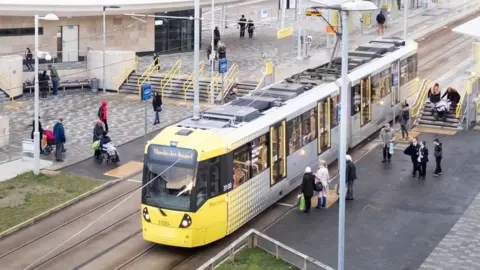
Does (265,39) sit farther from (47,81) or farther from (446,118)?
(446,118)

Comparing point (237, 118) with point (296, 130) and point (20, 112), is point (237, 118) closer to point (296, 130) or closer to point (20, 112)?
point (296, 130)

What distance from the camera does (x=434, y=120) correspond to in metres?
37.2

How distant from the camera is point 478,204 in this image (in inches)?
1069

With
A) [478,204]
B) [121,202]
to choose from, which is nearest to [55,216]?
[121,202]

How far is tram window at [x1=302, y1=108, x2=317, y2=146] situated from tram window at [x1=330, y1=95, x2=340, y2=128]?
136 cm

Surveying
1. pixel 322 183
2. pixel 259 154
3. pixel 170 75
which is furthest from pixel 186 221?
pixel 170 75

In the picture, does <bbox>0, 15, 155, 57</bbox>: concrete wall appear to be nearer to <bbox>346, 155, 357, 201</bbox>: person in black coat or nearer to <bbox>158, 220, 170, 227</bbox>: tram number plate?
<bbox>346, 155, 357, 201</bbox>: person in black coat

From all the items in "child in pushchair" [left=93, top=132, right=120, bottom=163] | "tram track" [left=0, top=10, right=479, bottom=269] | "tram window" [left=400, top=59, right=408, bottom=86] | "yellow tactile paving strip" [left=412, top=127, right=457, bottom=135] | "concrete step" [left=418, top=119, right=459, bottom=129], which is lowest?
"tram track" [left=0, top=10, right=479, bottom=269]

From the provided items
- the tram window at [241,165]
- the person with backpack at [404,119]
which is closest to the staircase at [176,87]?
the person with backpack at [404,119]

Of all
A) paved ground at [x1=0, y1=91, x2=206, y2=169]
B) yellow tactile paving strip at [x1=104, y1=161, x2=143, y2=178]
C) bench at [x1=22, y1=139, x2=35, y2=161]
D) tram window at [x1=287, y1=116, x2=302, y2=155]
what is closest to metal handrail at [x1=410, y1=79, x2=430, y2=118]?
paved ground at [x1=0, y1=91, x2=206, y2=169]

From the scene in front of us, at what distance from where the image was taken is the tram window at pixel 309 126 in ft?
92.2

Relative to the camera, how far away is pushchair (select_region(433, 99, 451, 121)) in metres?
36.7

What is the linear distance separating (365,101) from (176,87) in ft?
40.4

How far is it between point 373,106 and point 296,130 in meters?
7.82
